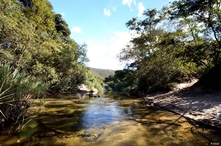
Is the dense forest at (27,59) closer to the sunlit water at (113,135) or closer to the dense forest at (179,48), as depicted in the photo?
the sunlit water at (113,135)

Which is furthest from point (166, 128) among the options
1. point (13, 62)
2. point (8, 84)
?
point (13, 62)

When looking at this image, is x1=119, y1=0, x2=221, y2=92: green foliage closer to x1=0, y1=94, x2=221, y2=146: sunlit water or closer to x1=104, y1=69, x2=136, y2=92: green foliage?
x1=104, y1=69, x2=136, y2=92: green foliage

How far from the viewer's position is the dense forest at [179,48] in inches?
435

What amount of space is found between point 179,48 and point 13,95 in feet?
44.9

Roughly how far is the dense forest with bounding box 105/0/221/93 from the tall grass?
34.9 feet

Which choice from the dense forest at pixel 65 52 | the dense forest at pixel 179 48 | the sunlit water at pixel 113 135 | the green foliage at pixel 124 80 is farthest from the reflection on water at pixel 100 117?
the green foliage at pixel 124 80

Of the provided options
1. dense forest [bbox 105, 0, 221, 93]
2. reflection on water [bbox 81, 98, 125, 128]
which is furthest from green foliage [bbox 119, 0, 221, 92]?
reflection on water [bbox 81, 98, 125, 128]

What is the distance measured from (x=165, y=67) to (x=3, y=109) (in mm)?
15255

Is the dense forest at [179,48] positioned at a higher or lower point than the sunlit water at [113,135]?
higher

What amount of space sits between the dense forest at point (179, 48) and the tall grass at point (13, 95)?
10630mm

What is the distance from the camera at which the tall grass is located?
13.1ft

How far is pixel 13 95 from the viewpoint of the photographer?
165 inches

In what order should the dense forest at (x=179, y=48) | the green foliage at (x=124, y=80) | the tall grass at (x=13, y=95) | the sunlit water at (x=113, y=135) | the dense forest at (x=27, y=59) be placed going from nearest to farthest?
the sunlit water at (x=113, y=135) → the tall grass at (x=13, y=95) → the dense forest at (x=27, y=59) → the dense forest at (x=179, y=48) → the green foliage at (x=124, y=80)

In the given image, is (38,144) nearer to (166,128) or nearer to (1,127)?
(1,127)
